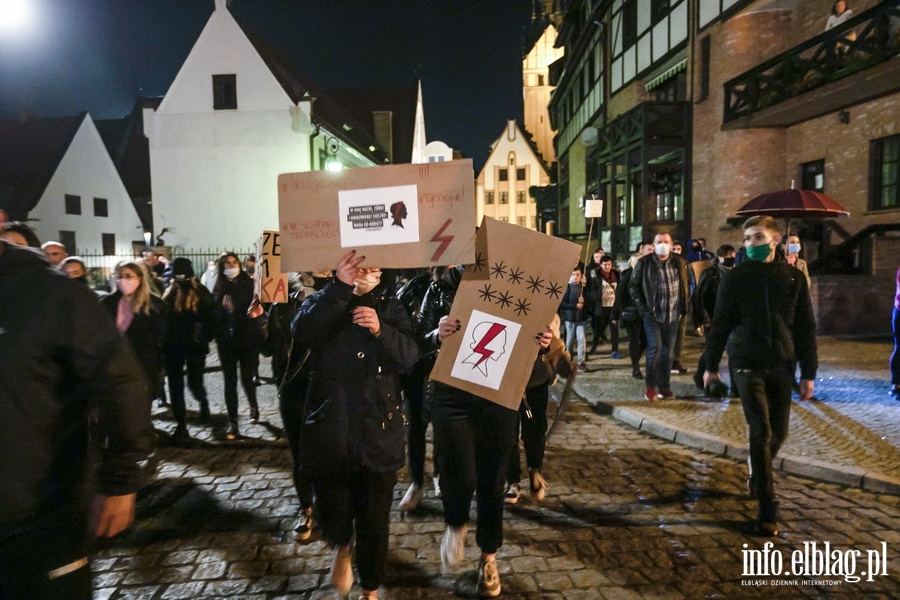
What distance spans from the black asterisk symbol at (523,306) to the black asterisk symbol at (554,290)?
5.1 inches

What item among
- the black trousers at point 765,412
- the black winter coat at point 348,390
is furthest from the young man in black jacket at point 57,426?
the black trousers at point 765,412

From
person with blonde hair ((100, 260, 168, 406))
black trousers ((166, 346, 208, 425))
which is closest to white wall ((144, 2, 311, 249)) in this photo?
black trousers ((166, 346, 208, 425))

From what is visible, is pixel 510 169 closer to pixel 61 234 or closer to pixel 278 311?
pixel 61 234

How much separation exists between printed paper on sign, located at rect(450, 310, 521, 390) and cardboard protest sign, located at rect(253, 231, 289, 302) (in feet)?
8.72

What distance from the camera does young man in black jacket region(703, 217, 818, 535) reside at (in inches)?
170

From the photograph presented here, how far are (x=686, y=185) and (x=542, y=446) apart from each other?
54.6 ft

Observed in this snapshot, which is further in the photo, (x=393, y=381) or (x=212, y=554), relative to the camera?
(x=212, y=554)

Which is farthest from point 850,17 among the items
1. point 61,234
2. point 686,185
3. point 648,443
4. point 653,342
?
A: point 61,234

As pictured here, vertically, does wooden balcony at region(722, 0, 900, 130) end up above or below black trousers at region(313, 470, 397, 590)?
above

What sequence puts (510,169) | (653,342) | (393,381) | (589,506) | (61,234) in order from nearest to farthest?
(393,381) → (589,506) → (653,342) → (61,234) → (510,169)

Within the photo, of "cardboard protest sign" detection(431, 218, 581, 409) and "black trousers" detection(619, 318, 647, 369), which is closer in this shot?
"cardboard protest sign" detection(431, 218, 581, 409)

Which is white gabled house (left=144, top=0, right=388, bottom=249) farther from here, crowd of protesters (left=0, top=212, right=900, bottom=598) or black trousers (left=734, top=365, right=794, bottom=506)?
black trousers (left=734, top=365, right=794, bottom=506)

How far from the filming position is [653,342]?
8078 mm

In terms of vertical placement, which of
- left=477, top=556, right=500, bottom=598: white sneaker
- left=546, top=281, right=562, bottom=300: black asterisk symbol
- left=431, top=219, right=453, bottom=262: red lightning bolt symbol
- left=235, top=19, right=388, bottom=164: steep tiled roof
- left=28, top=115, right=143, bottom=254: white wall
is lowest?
left=477, top=556, right=500, bottom=598: white sneaker
